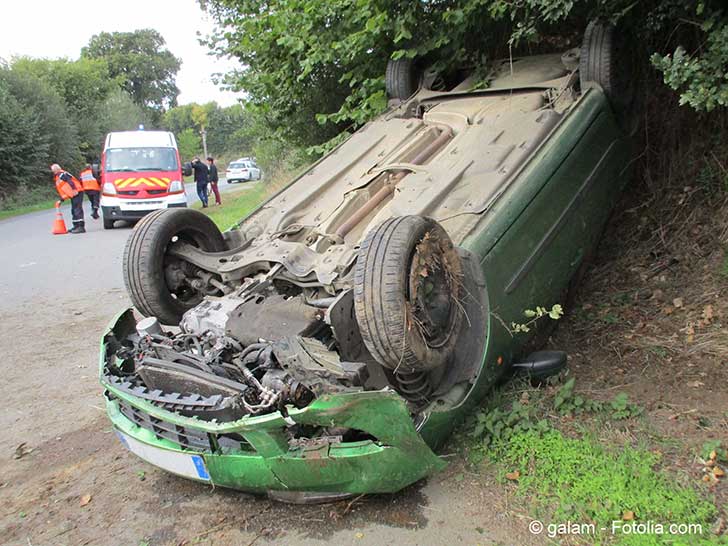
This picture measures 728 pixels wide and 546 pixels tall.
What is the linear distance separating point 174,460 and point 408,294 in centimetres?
137

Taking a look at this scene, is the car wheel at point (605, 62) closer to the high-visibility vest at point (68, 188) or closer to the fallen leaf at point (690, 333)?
the fallen leaf at point (690, 333)

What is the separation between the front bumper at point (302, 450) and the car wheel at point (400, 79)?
3974 mm

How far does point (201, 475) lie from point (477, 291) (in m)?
1.71

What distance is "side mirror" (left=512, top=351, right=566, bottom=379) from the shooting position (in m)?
3.66

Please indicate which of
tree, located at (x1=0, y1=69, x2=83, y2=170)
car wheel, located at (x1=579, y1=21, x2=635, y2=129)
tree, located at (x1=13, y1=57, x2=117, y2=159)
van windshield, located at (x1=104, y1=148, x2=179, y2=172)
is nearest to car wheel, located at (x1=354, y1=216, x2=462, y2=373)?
car wheel, located at (x1=579, y1=21, x2=635, y2=129)

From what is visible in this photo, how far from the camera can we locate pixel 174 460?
2926 mm

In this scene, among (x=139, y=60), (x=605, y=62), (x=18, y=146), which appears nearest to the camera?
(x=605, y=62)

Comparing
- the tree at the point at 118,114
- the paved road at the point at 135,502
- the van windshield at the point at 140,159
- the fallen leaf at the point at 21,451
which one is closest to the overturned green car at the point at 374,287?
the paved road at the point at 135,502

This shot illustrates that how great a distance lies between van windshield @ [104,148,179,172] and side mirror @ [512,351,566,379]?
41.0ft

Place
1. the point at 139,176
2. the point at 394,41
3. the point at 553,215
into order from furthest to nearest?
the point at 139,176 → the point at 394,41 → the point at 553,215

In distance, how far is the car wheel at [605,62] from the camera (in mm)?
4660

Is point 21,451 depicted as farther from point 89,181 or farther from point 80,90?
point 80,90

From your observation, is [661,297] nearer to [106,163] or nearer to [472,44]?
[472,44]

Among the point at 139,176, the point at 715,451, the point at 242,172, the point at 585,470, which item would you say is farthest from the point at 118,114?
the point at 715,451
